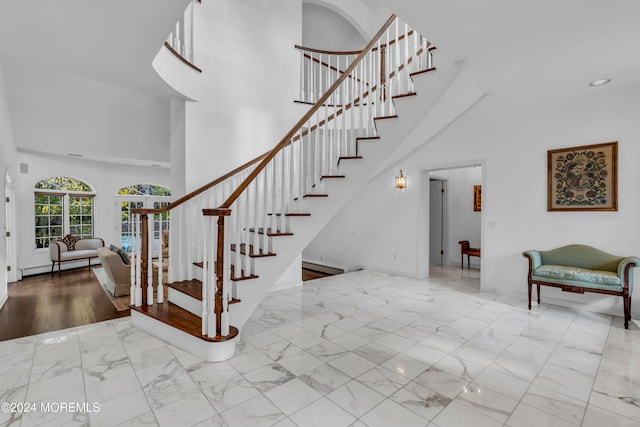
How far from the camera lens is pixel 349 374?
7.82ft

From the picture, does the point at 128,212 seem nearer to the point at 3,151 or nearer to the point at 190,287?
the point at 3,151

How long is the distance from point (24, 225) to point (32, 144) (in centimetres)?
239

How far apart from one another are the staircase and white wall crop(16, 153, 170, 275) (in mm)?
4596

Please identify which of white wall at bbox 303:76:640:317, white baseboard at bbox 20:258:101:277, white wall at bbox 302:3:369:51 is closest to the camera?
white wall at bbox 303:76:640:317

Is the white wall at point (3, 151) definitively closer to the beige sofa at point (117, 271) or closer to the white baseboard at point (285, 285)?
the beige sofa at point (117, 271)

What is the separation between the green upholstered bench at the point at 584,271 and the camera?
10.9 feet

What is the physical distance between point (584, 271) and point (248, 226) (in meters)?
3.87

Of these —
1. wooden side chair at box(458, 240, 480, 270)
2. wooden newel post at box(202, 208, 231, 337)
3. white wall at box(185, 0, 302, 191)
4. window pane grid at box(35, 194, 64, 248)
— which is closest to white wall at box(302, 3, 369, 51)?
white wall at box(185, 0, 302, 191)

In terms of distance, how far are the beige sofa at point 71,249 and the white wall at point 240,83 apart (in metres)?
4.44

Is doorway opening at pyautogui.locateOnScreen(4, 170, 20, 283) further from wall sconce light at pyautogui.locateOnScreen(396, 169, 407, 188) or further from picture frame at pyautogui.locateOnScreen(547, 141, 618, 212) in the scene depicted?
picture frame at pyautogui.locateOnScreen(547, 141, 618, 212)

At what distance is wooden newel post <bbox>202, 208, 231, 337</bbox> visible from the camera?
2.51 m

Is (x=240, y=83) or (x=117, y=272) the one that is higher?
(x=240, y=83)

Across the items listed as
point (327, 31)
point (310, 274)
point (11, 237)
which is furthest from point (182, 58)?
point (11, 237)

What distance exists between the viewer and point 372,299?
14.4 feet
